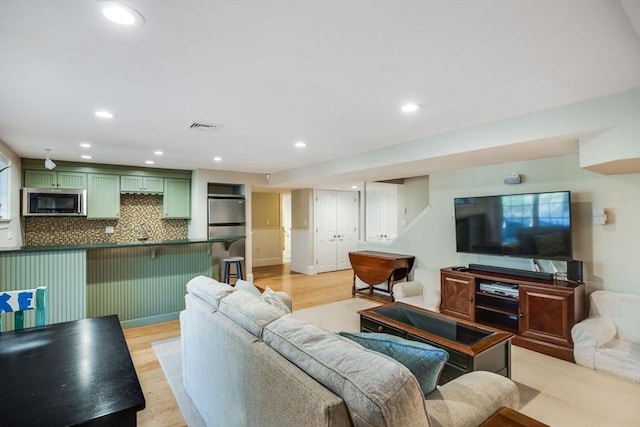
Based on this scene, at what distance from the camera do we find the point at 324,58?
1.82 meters

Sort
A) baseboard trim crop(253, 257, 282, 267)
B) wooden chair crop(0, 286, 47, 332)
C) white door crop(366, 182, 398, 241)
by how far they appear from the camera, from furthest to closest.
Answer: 1. baseboard trim crop(253, 257, 282, 267)
2. white door crop(366, 182, 398, 241)
3. wooden chair crop(0, 286, 47, 332)

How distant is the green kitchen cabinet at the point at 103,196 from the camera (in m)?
5.33

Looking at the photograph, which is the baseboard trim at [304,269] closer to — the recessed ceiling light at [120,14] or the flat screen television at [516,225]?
the flat screen television at [516,225]

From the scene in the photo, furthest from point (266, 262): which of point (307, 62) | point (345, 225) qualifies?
point (307, 62)

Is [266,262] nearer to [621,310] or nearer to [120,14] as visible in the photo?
[621,310]

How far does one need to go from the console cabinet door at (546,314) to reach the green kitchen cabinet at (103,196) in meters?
6.13

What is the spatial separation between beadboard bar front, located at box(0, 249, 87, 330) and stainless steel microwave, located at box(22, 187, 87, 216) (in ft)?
6.88

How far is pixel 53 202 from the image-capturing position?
4.91 m

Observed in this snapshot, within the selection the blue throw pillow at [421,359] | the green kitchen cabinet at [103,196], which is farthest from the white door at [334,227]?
the blue throw pillow at [421,359]

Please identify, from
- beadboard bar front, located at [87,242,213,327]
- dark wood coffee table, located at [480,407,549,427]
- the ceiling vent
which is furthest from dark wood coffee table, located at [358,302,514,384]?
beadboard bar front, located at [87,242,213,327]

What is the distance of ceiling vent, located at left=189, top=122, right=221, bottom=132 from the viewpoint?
3.09 m

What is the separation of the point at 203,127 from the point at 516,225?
11.8 feet

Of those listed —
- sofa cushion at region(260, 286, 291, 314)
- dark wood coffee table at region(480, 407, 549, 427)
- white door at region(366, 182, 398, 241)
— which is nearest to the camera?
dark wood coffee table at region(480, 407, 549, 427)

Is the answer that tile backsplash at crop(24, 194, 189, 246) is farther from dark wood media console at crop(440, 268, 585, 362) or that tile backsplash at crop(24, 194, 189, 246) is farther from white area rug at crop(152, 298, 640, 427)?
dark wood media console at crop(440, 268, 585, 362)
